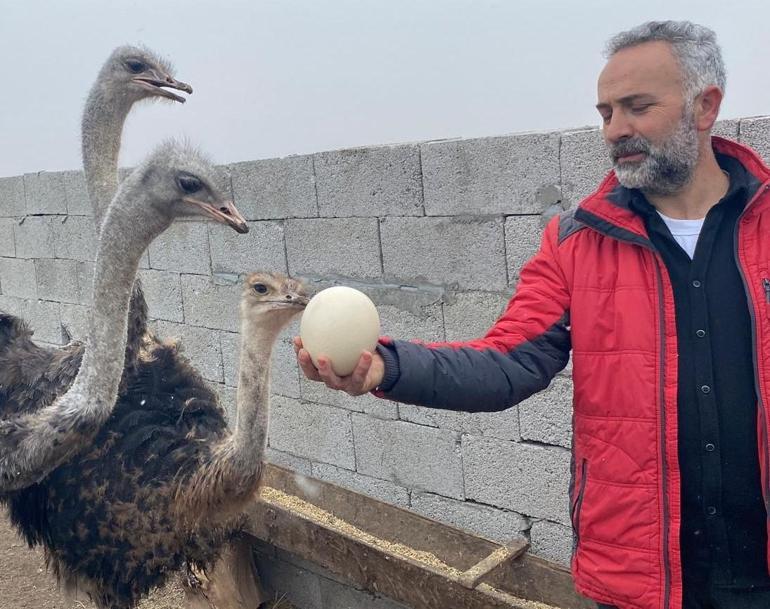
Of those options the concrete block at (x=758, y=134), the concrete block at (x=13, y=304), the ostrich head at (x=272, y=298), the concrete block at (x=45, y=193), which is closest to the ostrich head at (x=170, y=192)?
the ostrich head at (x=272, y=298)

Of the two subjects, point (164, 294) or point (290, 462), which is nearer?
point (290, 462)

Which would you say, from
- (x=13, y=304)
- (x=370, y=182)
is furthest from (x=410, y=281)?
(x=13, y=304)

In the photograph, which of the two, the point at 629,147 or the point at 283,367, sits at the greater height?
the point at 629,147

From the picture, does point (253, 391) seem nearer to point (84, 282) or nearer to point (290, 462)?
point (290, 462)

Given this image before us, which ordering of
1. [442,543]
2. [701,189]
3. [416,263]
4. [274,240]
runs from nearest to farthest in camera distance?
[701,189] → [442,543] → [416,263] → [274,240]

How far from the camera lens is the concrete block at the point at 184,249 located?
15.3ft

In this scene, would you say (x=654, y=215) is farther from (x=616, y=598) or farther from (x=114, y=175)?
(x=114, y=175)

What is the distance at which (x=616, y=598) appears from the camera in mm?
1700

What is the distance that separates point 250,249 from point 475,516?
179 cm

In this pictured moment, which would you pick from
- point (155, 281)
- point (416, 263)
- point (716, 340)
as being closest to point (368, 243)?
point (416, 263)

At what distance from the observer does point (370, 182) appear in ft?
11.8

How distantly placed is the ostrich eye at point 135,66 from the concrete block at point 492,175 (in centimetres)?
140

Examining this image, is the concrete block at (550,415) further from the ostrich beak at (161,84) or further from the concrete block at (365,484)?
the ostrich beak at (161,84)

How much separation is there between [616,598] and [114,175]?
9.60 feet
